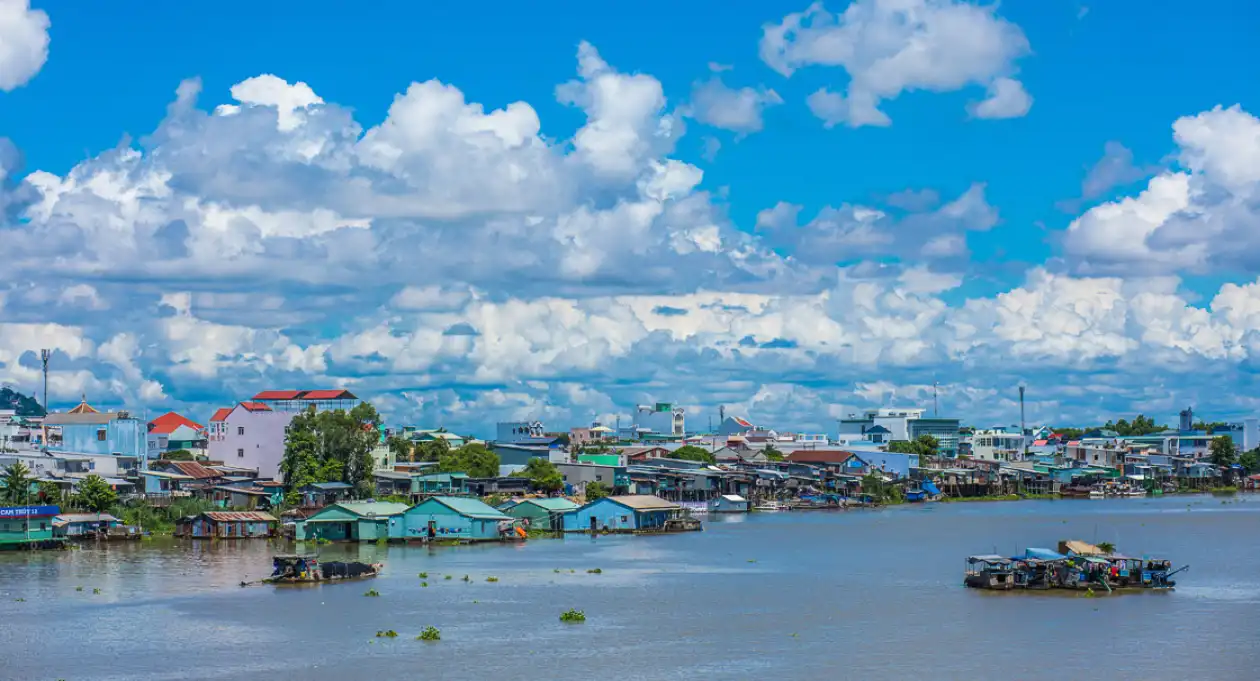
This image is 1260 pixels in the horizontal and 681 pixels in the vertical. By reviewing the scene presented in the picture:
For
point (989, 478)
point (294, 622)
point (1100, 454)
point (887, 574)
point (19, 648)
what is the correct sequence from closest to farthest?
point (19, 648)
point (294, 622)
point (887, 574)
point (989, 478)
point (1100, 454)

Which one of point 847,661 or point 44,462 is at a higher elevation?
point 44,462

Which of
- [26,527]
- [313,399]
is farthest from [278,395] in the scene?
[26,527]

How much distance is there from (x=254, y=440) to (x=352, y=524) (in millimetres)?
25462

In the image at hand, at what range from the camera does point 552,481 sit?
251ft

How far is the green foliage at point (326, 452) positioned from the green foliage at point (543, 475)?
10436 millimetres

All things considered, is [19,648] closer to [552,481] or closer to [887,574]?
[887,574]

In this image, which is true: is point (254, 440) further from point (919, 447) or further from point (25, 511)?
point (919, 447)

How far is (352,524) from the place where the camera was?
54.5 metres

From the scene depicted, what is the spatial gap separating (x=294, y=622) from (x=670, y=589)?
35.2 ft

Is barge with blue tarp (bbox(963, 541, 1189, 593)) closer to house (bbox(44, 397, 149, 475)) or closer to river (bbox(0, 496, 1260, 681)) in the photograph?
river (bbox(0, 496, 1260, 681))

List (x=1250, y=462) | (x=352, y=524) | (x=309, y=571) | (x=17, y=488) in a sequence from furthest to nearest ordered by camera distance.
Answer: (x=1250, y=462)
(x=352, y=524)
(x=17, y=488)
(x=309, y=571)

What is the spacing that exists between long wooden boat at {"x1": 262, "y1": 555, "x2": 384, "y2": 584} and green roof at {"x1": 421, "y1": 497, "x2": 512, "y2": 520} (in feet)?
47.1

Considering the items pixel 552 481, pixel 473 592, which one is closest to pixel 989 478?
pixel 552 481

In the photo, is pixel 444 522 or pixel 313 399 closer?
pixel 444 522
